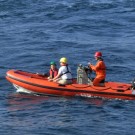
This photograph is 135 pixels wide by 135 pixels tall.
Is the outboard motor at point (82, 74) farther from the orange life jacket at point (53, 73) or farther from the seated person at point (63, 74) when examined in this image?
the orange life jacket at point (53, 73)

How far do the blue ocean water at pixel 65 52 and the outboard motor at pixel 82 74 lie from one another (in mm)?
1096

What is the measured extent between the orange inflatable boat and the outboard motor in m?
0.06

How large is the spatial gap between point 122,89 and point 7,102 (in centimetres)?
475

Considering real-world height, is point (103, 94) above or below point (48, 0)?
below

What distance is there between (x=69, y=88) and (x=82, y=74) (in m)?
0.84

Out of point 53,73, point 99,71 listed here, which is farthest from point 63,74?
point 99,71

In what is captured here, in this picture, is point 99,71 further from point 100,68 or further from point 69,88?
point 69,88

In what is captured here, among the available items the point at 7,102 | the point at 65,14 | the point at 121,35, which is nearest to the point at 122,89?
the point at 7,102

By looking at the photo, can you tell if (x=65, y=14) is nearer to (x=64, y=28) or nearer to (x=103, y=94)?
(x=64, y=28)

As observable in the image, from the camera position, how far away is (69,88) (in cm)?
2422

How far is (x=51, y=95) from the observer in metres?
24.6

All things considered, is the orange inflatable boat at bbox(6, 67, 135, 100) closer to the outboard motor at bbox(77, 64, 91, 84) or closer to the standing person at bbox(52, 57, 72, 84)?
the outboard motor at bbox(77, 64, 91, 84)

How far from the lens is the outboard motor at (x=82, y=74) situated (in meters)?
24.5

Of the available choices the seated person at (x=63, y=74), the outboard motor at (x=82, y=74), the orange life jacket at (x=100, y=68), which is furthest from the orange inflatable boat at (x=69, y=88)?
the orange life jacket at (x=100, y=68)
